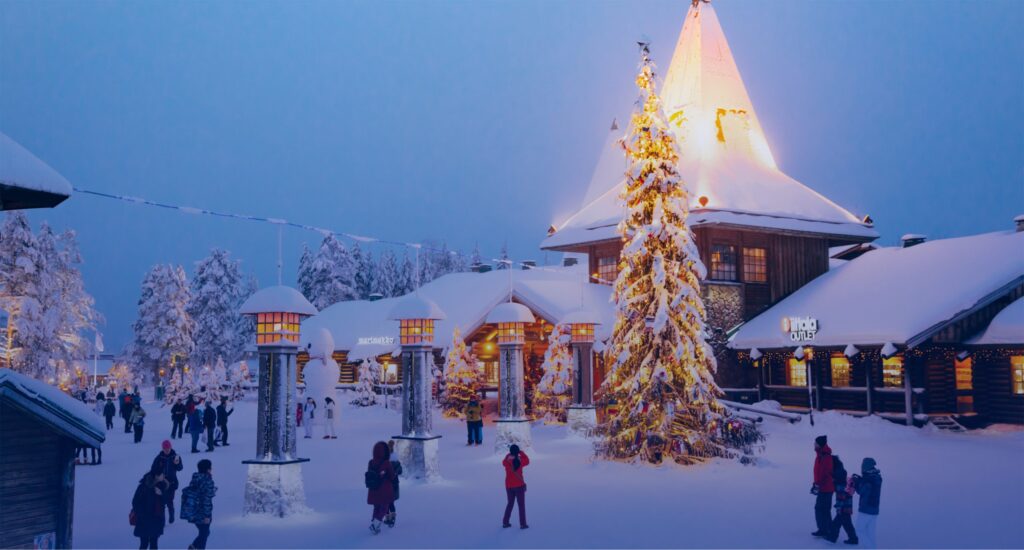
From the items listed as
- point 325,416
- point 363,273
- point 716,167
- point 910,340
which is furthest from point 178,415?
point 363,273

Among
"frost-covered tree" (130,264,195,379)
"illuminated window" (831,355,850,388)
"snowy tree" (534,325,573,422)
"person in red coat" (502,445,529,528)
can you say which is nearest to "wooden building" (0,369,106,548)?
"person in red coat" (502,445,529,528)

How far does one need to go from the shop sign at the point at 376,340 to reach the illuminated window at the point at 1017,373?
29.5 m

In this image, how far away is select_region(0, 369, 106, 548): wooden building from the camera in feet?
29.5

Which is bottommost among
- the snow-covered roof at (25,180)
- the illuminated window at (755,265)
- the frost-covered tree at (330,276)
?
the snow-covered roof at (25,180)

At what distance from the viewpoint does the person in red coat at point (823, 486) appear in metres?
12.4

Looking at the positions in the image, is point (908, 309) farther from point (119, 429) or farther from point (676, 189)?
point (119, 429)

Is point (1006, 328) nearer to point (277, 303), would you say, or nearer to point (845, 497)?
point (845, 497)

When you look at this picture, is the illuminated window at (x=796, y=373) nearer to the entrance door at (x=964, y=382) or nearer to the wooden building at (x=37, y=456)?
the entrance door at (x=964, y=382)

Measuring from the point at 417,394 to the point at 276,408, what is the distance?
494 centimetres

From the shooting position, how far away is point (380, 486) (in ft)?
44.0

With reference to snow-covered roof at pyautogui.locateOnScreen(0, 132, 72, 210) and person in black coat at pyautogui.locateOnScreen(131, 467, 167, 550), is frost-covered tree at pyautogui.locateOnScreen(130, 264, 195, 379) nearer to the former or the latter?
person in black coat at pyautogui.locateOnScreen(131, 467, 167, 550)

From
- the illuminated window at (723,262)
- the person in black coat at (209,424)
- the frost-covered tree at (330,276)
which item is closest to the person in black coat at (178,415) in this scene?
the person in black coat at (209,424)

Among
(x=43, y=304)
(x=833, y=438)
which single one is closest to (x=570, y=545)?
(x=833, y=438)

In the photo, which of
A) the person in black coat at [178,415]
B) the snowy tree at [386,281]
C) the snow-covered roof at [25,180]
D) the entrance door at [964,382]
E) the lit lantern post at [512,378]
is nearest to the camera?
the snow-covered roof at [25,180]
